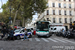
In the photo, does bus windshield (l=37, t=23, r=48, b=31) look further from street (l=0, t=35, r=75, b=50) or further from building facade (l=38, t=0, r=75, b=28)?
building facade (l=38, t=0, r=75, b=28)

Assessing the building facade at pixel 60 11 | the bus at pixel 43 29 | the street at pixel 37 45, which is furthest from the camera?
the building facade at pixel 60 11

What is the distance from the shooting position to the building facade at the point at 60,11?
48344mm

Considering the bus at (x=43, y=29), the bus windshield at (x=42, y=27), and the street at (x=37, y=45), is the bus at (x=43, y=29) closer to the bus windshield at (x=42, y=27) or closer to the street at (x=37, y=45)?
the bus windshield at (x=42, y=27)

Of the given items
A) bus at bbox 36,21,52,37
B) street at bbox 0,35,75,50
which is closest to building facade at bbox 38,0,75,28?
bus at bbox 36,21,52,37

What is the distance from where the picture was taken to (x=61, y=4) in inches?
1953

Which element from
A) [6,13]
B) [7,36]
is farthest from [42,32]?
[6,13]

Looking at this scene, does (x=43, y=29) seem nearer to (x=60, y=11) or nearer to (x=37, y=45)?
(x=37, y=45)

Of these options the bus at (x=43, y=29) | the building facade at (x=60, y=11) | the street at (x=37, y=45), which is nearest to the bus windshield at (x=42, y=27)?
the bus at (x=43, y=29)

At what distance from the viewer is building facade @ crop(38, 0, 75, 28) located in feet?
159

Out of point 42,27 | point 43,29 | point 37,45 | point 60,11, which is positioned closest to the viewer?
point 37,45

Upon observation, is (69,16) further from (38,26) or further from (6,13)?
(38,26)

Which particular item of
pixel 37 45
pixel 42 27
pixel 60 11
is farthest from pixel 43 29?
pixel 60 11

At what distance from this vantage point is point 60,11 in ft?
162

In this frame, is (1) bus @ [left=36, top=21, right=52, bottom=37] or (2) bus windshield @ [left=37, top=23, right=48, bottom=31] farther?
(2) bus windshield @ [left=37, top=23, right=48, bottom=31]
